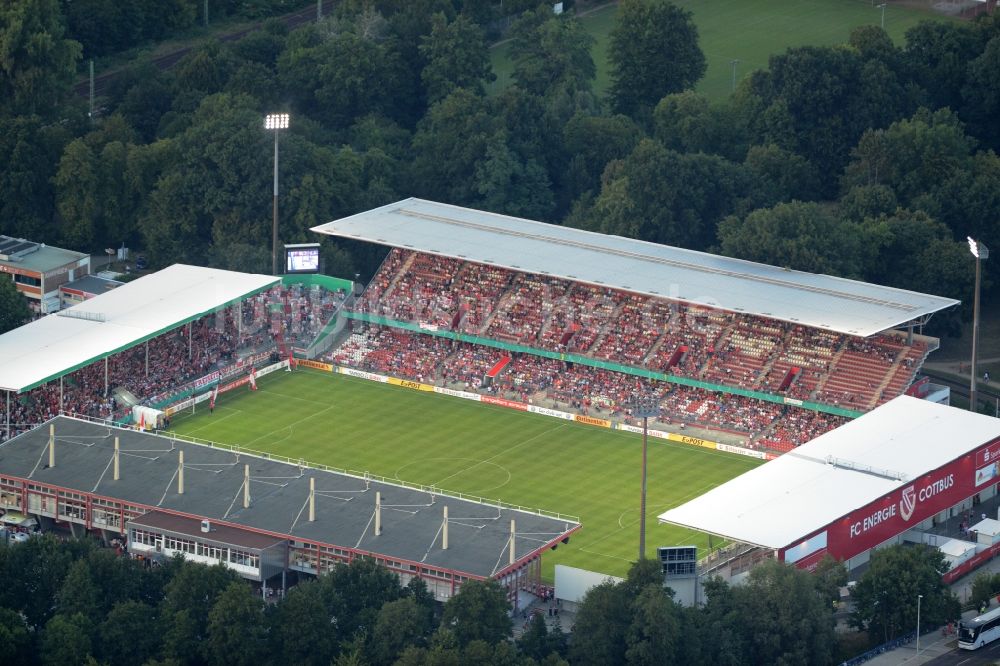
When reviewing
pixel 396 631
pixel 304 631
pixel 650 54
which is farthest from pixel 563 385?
pixel 650 54

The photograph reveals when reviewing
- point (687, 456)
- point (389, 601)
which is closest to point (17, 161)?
point (687, 456)

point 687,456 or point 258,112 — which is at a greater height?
point 258,112

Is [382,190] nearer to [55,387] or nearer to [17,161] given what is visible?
[17,161]

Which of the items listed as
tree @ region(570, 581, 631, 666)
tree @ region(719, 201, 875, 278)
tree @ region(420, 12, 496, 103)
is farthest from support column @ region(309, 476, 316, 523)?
tree @ region(420, 12, 496, 103)

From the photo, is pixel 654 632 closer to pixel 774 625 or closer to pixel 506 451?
pixel 774 625

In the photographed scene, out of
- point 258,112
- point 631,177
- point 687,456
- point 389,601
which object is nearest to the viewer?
point 389,601

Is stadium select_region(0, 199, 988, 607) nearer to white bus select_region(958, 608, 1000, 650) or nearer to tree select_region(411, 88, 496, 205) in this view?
white bus select_region(958, 608, 1000, 650)

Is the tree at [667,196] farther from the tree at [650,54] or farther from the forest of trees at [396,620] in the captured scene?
the forest of trees at [396,620]
